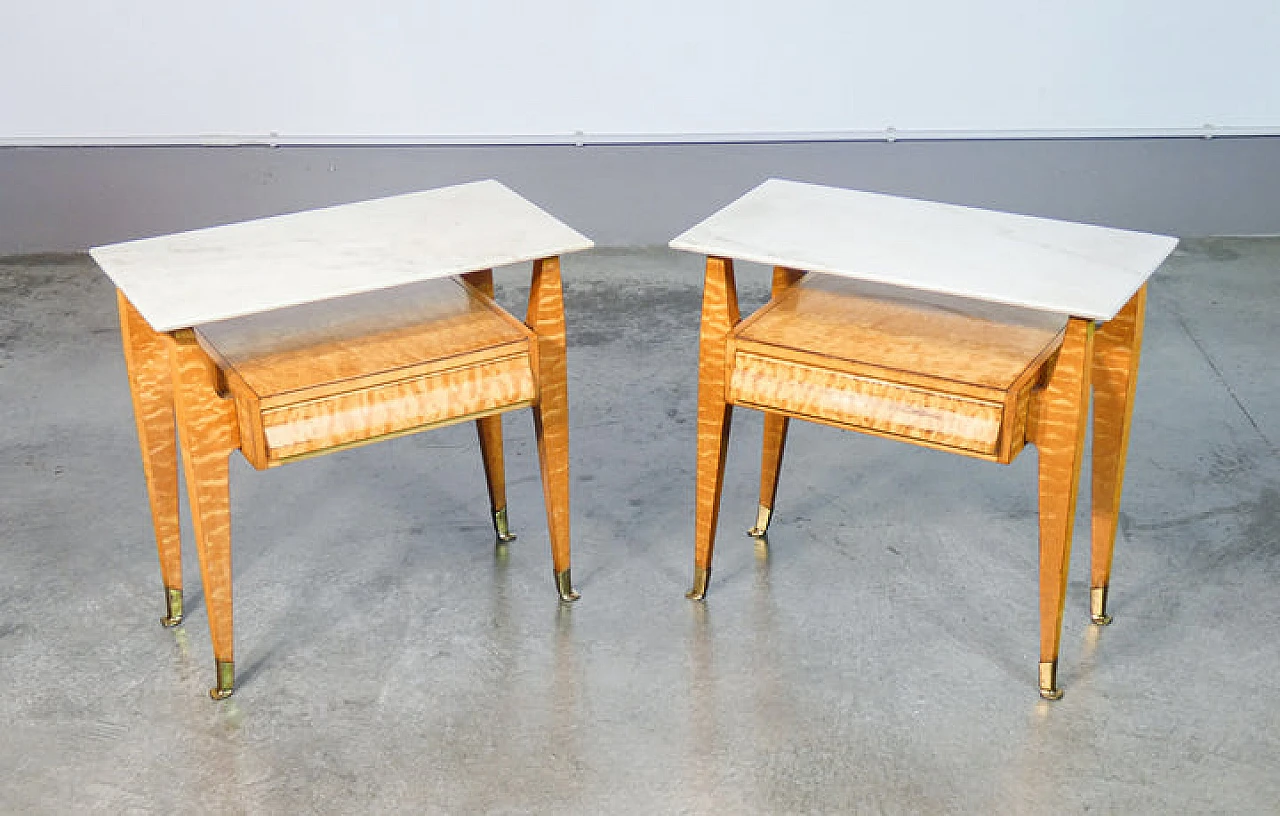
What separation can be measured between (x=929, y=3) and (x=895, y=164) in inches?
19.1

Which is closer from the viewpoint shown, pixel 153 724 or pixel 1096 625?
pixel 153 724

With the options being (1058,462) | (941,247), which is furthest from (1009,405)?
(941,247)

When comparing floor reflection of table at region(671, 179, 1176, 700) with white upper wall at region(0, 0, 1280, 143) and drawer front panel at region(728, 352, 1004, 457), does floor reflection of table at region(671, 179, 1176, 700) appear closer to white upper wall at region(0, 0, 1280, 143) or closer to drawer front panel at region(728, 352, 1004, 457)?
drawer front panel at region(728, 352, 1004, 457)

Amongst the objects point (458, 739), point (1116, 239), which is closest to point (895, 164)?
point (1116, 239)

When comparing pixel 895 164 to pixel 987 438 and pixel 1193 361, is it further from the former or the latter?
pixel 987 438

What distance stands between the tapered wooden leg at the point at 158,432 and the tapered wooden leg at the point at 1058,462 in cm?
140

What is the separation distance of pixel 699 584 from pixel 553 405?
0.46 meters

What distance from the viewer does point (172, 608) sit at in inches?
108

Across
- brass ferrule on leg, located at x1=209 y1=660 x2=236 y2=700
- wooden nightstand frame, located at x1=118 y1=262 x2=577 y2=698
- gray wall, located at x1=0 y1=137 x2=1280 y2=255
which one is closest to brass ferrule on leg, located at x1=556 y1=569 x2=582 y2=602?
wooden nightstand frame, located at x1=118 y1=262 x2=577 y2=698

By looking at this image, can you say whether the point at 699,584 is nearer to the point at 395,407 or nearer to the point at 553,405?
the point at 553,405

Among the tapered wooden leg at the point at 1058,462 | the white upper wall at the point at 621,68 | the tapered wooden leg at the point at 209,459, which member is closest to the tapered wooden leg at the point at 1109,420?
the tapered wooden leg at the point at 1058,462

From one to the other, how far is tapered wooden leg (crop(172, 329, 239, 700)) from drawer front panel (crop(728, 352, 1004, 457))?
827 millimetres

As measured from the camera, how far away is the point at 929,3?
4.27m

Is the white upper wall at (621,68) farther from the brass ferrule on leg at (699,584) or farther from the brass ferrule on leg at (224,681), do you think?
the brass ferrule on leg at (224,681)
